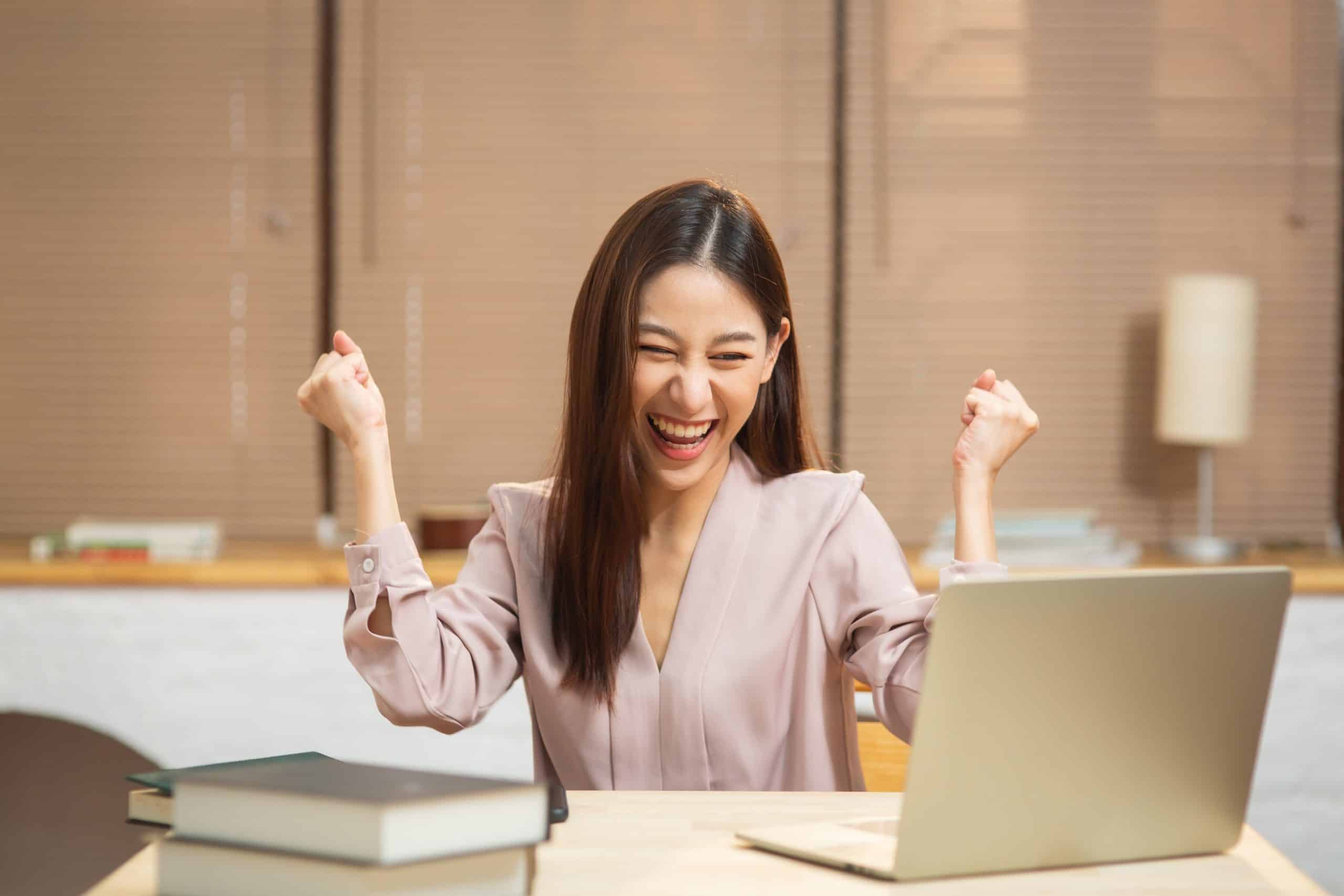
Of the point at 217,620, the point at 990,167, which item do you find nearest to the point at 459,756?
the point at 217,620

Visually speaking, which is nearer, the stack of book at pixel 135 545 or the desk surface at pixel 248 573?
the desk surface at pixel 248 573

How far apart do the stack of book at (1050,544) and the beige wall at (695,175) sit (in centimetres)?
28

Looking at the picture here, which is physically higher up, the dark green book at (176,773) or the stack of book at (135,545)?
the dark green book at (176,773)

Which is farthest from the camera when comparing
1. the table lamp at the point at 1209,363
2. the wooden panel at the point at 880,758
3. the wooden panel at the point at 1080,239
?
the wooden panel at the point at 1080,239

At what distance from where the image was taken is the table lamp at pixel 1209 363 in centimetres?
269

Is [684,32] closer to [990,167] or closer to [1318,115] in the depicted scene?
[990,167]

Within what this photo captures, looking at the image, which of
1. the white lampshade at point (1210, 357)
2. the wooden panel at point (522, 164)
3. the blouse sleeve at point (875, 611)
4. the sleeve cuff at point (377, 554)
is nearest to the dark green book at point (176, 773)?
the sleeve cuff at point (377, 554)

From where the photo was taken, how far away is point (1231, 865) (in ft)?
3.11

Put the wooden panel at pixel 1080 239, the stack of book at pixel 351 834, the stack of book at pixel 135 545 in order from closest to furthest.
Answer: the stack of book at pixel 351 834
the stack of book at pixel 135 545
the wooden panel at pixel 1080 239

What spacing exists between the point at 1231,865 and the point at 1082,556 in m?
1.68

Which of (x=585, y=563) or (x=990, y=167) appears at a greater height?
(x=990, y=167)

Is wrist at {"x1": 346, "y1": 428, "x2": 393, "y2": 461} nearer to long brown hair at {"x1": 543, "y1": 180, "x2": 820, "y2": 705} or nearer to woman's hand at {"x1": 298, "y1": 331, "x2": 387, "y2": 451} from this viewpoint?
woman's hand at {"x1": 298, "y1": 331, "x2": 387, "y2": 451}

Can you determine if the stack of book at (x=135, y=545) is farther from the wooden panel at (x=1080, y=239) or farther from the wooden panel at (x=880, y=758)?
the wooden panel at (x=880, y=758)

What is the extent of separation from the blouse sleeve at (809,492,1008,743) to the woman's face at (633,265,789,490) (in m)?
0.19
